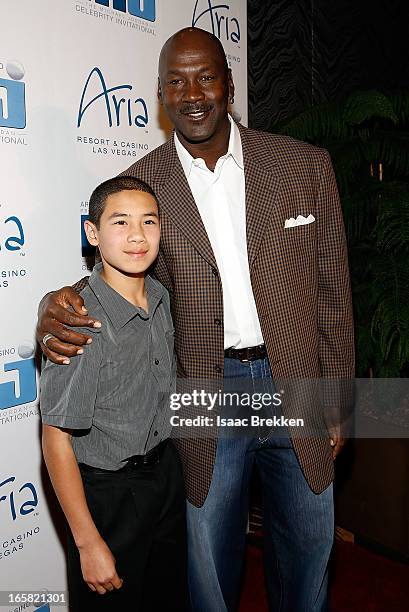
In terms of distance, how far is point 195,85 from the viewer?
168 centimetres

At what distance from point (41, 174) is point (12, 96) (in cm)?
26

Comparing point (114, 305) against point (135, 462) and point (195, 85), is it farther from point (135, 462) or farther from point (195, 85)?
point (195, 85)

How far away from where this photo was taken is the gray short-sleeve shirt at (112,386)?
146cm

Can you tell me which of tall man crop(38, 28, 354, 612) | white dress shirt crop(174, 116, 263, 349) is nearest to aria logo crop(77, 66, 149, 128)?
tall man crop(38, 28, 354, 612)

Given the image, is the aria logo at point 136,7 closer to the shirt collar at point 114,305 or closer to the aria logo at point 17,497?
the shirt collar at point 114,305

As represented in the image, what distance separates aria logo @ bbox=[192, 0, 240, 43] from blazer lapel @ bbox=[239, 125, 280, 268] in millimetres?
1191

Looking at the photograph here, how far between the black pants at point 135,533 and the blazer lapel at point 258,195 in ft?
2.08

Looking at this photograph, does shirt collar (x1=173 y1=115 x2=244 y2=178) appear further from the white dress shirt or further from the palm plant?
the palm plant

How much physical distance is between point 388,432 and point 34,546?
1.55 meters

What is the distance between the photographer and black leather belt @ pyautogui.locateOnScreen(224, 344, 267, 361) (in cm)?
173

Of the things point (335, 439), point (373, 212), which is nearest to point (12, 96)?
point (335, 439)

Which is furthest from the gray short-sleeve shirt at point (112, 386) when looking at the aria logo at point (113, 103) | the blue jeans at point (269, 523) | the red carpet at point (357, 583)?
the red carpet at point (357, 583)

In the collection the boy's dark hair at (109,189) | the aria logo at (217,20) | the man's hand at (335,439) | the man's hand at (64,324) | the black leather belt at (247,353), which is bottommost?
the man's hand at (335,439)

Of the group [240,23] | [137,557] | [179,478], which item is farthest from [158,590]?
[240,23]
